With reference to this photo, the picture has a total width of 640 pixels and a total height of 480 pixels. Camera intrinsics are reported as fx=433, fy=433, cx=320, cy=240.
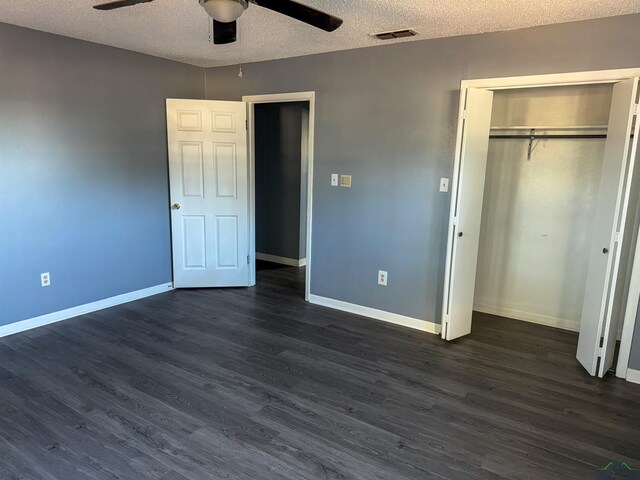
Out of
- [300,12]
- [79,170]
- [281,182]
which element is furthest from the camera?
[281,182]

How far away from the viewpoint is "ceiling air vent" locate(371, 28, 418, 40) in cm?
323

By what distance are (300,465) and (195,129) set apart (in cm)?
347

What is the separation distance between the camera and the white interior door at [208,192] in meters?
4.48

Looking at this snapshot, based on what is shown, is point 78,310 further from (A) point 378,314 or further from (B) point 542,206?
(B) point 542,206

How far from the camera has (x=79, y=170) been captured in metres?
3.81

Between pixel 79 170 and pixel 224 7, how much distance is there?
2.48 meters

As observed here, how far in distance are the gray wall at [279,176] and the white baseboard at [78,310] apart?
1.73m

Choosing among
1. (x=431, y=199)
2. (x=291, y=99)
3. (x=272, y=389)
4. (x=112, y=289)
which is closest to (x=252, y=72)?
(x=291, y=99)

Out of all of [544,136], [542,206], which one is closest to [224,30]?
[544,136]

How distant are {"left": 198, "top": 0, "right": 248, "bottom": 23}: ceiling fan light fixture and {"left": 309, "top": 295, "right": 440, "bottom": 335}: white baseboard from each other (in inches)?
110

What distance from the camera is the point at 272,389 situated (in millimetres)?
2783

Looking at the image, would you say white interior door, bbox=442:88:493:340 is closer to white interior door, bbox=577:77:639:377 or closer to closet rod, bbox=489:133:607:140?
closet rod, bbox=489:133:607:140

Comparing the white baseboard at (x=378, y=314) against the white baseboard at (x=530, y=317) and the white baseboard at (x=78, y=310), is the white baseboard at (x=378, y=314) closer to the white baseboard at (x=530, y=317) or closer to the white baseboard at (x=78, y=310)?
the white baseboard at (x=530, y=317)

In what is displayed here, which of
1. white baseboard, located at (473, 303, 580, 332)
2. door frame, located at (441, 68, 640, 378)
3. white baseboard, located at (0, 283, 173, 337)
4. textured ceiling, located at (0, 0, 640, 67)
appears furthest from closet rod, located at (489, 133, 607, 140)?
white baseboard, located at (0, 283, 173, 337)
